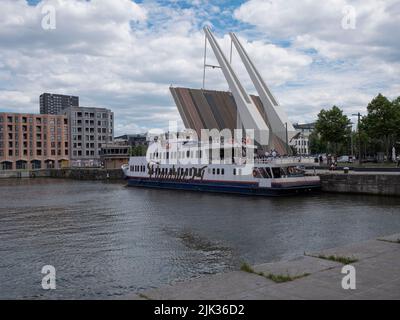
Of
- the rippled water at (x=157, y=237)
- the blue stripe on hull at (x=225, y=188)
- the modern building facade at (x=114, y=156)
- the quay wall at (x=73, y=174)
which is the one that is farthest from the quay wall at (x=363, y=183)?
the modern building facade at (x=114, y=156)

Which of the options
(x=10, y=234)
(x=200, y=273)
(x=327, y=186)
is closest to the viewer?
(x=200, y=273)

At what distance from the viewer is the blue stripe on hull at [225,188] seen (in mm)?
41500

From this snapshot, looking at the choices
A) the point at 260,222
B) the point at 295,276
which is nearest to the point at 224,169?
the point at 260,222

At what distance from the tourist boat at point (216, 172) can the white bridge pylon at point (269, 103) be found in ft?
31.4

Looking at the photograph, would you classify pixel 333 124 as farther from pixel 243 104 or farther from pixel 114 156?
pixel 114 156

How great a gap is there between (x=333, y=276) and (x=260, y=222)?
17.7m

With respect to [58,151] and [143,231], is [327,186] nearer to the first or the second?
[143,231]

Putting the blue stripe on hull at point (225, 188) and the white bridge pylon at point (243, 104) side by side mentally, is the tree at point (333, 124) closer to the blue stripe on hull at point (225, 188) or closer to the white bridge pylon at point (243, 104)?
the white bridge pylon at point (243, 104)

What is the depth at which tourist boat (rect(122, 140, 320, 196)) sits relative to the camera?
140 feet

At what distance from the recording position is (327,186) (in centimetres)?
4500

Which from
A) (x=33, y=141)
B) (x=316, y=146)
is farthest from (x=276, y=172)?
(x=33, y=141)

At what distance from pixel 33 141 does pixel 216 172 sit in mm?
92707

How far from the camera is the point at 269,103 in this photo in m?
62.9

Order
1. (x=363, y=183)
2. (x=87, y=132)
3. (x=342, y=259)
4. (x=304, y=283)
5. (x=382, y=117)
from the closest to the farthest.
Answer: (x=304, y=283), (x=342, y=259), (x=363, y=183), (x=382, y=117), (x=87, y=132)
